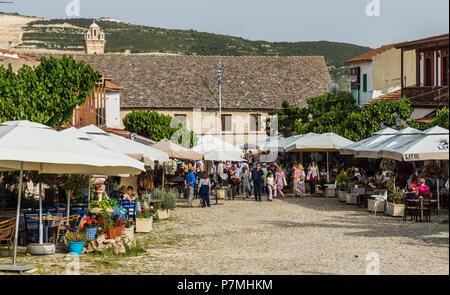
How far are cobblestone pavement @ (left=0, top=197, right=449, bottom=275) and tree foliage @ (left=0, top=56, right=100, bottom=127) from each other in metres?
4.76

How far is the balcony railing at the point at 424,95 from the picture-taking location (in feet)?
92.7

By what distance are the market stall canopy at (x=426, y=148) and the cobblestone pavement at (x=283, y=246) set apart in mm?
1797

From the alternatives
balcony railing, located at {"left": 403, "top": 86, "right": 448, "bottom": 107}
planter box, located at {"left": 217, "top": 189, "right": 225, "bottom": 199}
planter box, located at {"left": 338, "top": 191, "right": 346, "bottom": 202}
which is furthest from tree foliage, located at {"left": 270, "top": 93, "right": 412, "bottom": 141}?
planter box, located at {"left": 217, "top": 189, "right": 225, "bottom": 199}

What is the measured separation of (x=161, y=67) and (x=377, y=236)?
4576 cm

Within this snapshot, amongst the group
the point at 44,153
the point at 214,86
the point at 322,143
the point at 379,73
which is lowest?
the point at 44,153

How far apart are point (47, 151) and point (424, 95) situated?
75.3ft

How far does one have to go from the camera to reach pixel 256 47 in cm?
12344

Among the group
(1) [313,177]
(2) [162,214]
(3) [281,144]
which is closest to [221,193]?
(1) [313,177]

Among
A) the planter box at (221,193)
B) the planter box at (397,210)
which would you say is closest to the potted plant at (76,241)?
the planter box at (397,210)

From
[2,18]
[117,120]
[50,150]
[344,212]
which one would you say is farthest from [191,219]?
[2,18]

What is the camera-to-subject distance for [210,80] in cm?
5819

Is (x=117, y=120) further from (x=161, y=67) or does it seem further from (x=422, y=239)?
(x=422, y=239)

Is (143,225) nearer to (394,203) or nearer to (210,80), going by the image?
(394,203)

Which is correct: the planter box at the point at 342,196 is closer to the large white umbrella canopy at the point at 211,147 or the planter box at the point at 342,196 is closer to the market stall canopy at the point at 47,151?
the large white umbrella canopy at the point at 211,147
